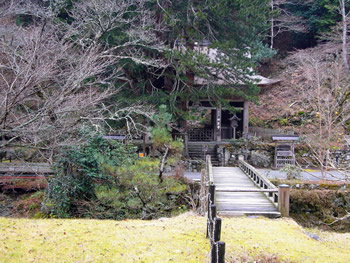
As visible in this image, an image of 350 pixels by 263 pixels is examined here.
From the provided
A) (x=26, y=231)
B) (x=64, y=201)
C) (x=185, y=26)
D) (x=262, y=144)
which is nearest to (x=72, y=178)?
(x=64, y=201)

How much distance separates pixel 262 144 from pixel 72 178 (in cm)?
1179

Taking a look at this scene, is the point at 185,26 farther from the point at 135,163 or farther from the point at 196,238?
the point at 196,238

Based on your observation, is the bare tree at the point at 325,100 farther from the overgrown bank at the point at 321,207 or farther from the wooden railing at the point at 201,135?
the wooden railing at the point at 201,135

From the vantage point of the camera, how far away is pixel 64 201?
8.59 metres

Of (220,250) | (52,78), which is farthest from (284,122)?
(220,250)

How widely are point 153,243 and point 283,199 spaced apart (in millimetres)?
4050

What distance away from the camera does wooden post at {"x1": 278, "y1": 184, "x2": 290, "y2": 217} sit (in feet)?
24.3

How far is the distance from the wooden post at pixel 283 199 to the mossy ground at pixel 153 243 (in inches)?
29.3

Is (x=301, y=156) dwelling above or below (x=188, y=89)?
below

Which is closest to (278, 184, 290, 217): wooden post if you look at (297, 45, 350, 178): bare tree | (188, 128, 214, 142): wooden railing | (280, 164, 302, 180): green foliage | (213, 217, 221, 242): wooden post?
(297, 45, 350, 178): bare tree

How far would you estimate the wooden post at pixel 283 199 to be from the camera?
7.41 m

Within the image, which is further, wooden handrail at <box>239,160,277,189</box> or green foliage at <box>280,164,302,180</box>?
green foliage at <box>280,164,302,180</box>

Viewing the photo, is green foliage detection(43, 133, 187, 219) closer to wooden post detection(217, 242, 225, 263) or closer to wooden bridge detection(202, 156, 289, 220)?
wooden bridge detection(202, 156, 289, 220)

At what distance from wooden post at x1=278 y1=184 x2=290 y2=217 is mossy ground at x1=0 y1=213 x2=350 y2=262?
2.45ft
